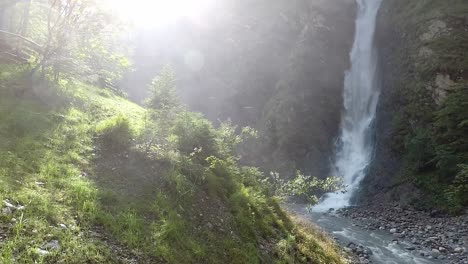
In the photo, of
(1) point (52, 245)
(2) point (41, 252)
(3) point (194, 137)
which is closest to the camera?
(2) point (41, 252)

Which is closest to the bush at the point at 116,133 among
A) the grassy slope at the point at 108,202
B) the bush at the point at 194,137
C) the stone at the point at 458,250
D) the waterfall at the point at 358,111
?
the grassy slope at the point at 108,202

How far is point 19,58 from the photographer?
41.5 feet

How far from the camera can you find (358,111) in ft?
121

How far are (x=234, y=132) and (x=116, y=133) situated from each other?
18.8 metres

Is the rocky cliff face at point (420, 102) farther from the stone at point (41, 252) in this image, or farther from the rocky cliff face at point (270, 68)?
the stone at point (41, 252)

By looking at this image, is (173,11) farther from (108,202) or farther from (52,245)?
(52,245)

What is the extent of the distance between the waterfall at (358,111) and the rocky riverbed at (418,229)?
13.6 ft

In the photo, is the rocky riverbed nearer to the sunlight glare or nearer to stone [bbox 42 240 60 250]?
stone [bbox 42 240 60 250]

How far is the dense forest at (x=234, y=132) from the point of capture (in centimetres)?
651

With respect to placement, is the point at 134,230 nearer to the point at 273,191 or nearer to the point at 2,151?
the point at 2,151

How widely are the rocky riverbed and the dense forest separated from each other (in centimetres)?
13

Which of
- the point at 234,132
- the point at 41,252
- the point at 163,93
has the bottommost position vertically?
the point at 41,252

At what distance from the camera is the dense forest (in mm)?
6511

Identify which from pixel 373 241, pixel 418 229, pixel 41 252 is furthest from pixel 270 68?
pixel 41 252
